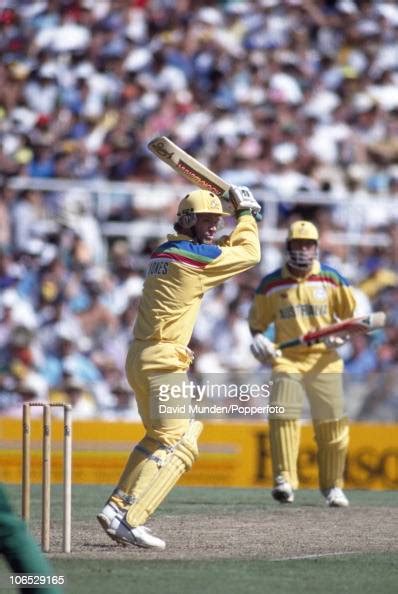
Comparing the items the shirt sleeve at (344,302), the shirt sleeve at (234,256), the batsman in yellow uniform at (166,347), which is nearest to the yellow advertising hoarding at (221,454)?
the shirt sleeve at (344,302)

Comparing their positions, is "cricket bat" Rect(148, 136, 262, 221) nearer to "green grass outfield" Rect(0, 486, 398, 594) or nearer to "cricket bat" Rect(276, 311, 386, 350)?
"cricket bat" Rect(276, 311, 386, 350)

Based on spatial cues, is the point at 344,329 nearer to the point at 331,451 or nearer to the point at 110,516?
the point at 331,451

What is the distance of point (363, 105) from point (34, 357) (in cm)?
660

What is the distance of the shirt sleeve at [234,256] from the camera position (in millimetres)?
8688

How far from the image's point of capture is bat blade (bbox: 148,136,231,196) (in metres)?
9.73

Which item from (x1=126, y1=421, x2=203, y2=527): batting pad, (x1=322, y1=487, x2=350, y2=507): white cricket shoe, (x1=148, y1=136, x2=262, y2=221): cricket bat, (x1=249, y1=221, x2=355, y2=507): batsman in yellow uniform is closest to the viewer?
(x1=126, y1=421, x2=203, y2=527): batting pad

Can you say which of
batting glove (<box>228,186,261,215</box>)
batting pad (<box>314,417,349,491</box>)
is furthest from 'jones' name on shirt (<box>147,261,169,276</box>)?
batting pad (<box>314,417,349,491</box>)

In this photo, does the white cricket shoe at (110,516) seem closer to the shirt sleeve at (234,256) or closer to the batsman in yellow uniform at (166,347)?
the batsman in yellow uniform at (166,347)

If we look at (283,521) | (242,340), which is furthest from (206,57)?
(283,521)

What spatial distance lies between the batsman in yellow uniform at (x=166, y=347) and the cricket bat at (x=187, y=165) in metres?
0.84

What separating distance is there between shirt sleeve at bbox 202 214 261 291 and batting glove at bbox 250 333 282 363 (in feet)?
8.97

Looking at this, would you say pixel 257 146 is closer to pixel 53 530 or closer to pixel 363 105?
pixel 363 105

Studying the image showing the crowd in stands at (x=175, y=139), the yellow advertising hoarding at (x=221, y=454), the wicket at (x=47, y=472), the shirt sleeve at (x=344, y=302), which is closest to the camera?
the wicket at (x=47, y=472)

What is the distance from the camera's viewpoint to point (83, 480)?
14.7 meters
